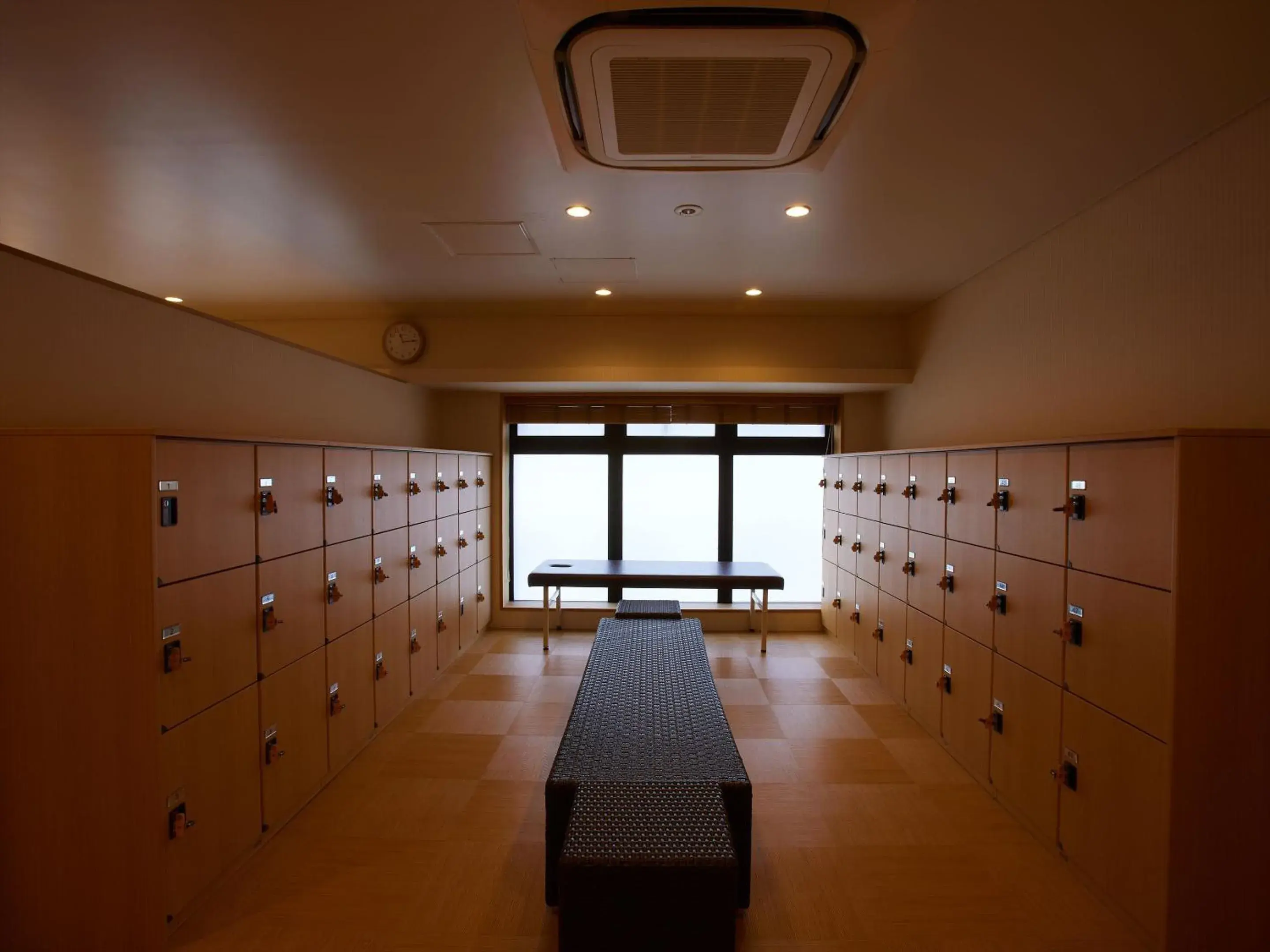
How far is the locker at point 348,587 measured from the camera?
9.77 feet

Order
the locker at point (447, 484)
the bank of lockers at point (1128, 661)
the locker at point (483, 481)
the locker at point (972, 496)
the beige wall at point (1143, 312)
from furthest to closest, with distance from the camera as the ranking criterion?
1. the locker at point (483, 481)
2. the locker at point (447, 484)
3. the locker at point (972, 496)
4. the beige wall at point (1143, 312)
5. the bank of lockers at point (1128, 661)

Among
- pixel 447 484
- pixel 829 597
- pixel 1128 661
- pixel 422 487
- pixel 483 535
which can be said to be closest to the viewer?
pixel 1128 661

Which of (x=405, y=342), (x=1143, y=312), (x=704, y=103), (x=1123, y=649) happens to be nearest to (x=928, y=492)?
(x=1143, y=312)

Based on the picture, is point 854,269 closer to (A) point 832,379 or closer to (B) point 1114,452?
(A) point 832,379

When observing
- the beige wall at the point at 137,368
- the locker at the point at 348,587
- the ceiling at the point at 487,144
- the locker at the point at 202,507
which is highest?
the ceiling at the point at 487,144

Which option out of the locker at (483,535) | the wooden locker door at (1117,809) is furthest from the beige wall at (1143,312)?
the locker at (483,535)

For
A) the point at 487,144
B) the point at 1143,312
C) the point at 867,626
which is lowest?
the point at 867,626

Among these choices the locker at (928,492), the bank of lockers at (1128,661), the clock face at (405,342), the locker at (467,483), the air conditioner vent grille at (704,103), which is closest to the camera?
the air conditioner vent grille at (704,103)

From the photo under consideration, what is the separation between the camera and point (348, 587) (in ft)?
10.4

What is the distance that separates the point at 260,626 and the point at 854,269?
155 inches

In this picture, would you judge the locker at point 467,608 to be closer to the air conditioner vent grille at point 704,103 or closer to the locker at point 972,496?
the locker at point 972,496

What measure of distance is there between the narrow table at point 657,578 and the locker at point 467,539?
574 mm

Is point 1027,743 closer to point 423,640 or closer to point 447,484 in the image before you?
point 423,640

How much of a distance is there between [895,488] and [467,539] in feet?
11.4
